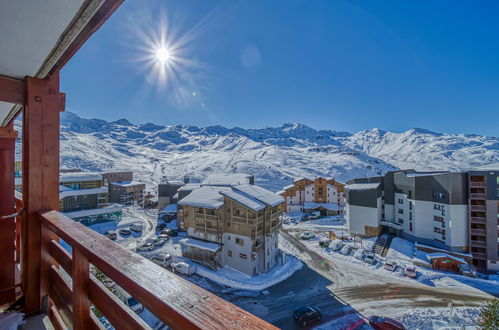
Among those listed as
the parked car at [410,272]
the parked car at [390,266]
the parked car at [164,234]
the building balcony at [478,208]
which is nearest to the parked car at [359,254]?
the parked car at [390,266]

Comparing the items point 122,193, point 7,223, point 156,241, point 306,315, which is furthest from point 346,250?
point 122,193

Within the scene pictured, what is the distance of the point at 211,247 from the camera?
1268 centimetres

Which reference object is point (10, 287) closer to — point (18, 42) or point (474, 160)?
point (18, 42)

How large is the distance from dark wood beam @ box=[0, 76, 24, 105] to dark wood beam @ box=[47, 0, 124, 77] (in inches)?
21.4

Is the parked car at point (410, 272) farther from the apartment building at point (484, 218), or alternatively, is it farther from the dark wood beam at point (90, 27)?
the dark wood beam at point (90, 27)

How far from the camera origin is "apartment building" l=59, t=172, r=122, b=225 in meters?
19.8

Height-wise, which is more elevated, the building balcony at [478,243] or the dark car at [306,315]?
the building balcony at [478,243]

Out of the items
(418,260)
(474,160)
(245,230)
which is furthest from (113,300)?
(474,160)

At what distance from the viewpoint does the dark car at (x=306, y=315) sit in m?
8.88

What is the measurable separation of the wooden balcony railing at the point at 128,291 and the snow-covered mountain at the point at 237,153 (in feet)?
168

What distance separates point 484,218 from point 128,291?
867 inches

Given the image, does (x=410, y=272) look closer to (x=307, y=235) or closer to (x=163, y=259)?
(x=307, y=235)

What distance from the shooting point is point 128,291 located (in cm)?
76

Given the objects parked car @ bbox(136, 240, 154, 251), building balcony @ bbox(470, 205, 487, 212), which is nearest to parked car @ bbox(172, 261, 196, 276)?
parked car @ bbox(136, 240, 154, 251)
